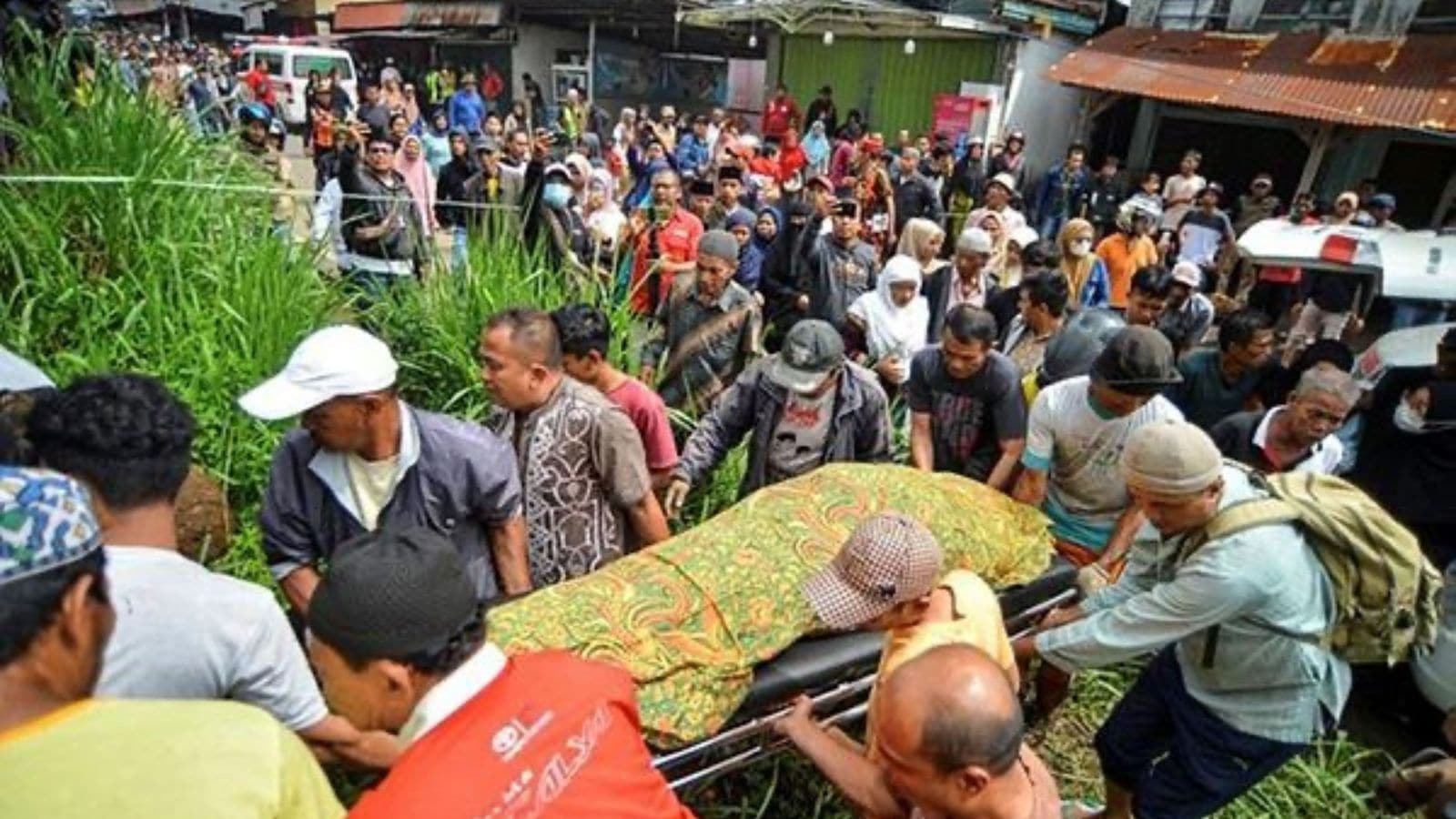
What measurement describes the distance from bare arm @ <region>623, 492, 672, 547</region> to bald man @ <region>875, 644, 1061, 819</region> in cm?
129

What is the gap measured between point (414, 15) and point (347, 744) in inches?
861

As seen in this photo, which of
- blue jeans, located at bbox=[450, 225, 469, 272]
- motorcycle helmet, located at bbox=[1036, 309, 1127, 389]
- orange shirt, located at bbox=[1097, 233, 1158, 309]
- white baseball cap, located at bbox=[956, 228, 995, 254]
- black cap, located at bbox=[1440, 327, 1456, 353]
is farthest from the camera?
orange shirt, located at bbox=[1097, 233, 1158, 309]

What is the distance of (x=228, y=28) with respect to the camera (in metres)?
31.2

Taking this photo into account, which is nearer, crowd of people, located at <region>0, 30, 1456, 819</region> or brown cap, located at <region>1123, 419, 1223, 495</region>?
crowd of people, located at <region>0, 30, 1456, 819</region>

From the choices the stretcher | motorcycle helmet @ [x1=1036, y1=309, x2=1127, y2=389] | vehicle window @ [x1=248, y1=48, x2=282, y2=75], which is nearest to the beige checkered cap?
the stretcher

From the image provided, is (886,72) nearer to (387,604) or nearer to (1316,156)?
(1316,156)

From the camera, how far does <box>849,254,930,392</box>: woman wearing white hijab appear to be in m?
4.32

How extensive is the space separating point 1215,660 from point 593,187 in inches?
223

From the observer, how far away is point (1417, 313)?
591cm

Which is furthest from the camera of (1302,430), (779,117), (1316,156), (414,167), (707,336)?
(779,117)

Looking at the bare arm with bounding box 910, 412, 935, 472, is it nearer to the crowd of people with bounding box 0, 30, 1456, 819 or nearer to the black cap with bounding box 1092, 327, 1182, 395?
the crowd of people with bounding box 0, 30, 1456, 819

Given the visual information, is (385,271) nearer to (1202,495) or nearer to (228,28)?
(1202,495)

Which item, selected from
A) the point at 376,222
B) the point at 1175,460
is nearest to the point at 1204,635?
the point at 1175,460

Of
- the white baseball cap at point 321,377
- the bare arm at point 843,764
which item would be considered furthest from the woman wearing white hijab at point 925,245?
the white baseball cap at point 321,377
